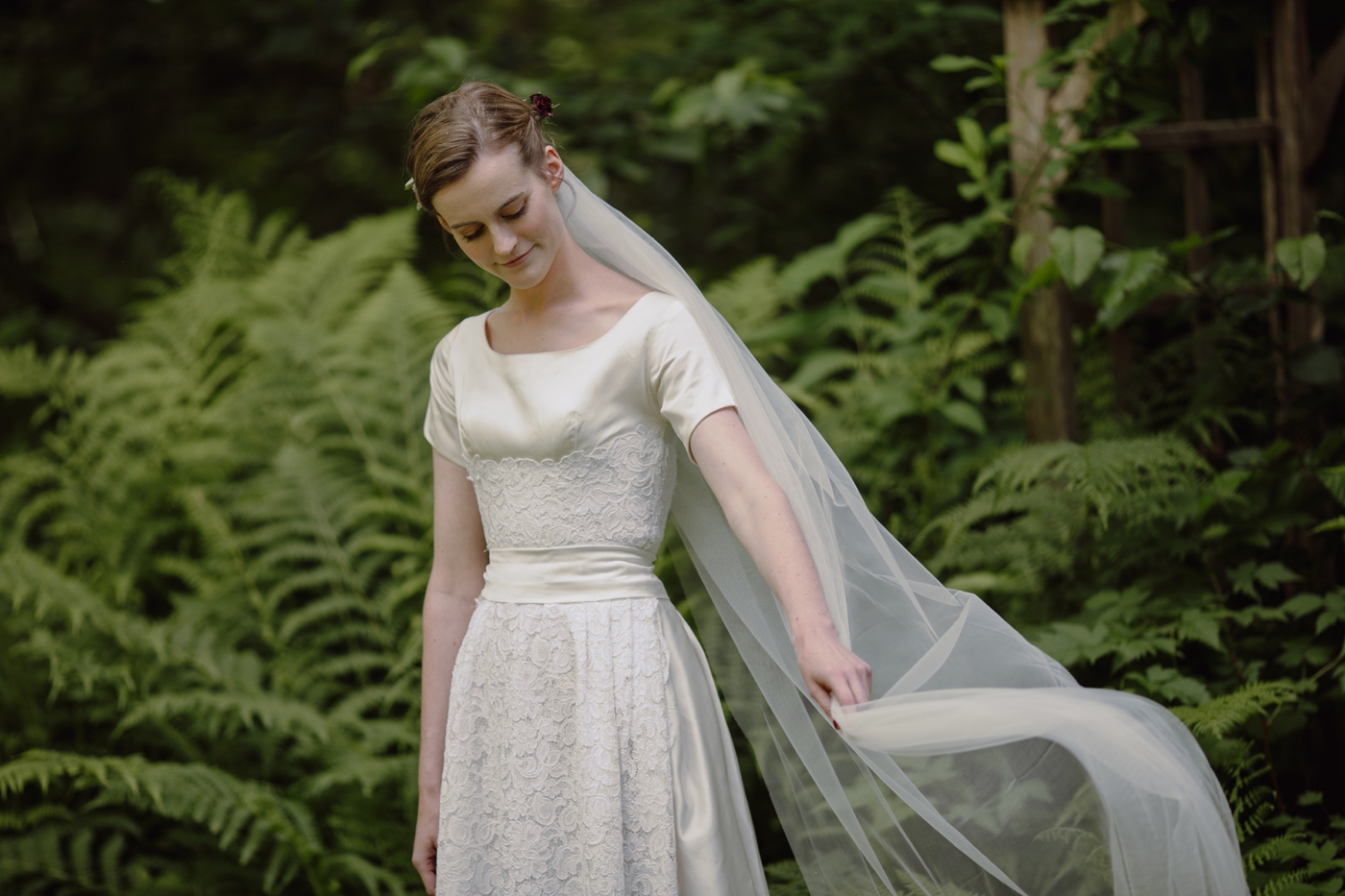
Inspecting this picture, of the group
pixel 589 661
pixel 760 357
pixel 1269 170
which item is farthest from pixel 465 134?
pixel 1269 170

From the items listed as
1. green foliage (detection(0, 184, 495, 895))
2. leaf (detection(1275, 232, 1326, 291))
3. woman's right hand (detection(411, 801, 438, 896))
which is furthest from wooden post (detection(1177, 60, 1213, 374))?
green foliage (detection(0, 184, 495, 895))

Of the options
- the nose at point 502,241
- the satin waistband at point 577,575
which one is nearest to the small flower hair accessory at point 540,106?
the nose at point 502,241

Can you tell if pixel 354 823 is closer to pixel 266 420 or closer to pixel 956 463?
pixel 266 420

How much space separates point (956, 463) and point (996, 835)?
177 cm

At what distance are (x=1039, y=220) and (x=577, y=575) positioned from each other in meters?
2.06

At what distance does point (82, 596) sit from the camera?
3.11m

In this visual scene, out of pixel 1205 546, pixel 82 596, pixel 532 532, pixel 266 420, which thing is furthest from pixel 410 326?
pixel 1205 546

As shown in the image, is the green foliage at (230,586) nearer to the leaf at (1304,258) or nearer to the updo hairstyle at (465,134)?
the updo hairstyle at (465,134)

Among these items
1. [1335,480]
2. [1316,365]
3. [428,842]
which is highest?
[1316,365]

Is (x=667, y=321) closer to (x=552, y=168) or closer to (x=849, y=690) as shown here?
(x=552, y=168)

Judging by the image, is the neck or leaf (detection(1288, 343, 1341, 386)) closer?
the neck

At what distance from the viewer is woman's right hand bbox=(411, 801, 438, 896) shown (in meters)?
1.70

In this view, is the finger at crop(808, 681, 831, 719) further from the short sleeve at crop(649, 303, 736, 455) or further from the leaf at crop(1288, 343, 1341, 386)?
the leaf at crop(1288, 343, 1341, 386)

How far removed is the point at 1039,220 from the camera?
294 cm
